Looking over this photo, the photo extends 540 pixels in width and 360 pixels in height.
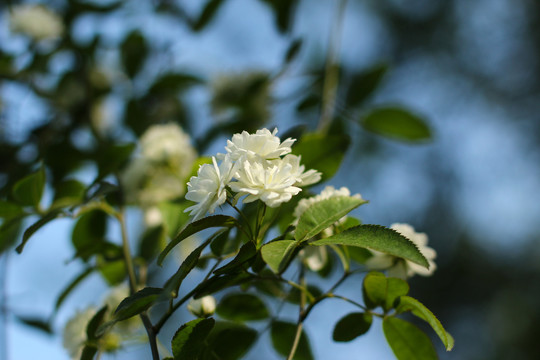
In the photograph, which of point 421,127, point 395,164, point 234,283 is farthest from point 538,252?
point 234,283

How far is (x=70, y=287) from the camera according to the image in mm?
709

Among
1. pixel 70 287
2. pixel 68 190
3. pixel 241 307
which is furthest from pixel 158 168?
pixel 241 307

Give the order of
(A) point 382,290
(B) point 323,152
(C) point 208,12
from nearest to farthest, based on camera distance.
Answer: (A) point 382,290, (B) point 323,152, (C) point 208,12

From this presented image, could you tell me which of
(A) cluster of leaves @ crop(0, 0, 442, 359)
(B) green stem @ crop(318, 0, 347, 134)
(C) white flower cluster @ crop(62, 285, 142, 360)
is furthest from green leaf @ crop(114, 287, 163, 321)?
(B) green stem @ crop(318, 0, 347, 134)

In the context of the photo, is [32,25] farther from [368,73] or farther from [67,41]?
[368,73]

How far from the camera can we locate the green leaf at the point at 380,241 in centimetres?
35

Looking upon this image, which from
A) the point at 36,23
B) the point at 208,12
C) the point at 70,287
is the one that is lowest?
the point at 70,287

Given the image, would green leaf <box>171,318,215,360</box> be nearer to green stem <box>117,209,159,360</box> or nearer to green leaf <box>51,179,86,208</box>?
green stem <box>117,209,159,360</box>

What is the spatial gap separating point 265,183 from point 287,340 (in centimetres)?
30

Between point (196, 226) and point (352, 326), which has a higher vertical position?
point (196, 226)

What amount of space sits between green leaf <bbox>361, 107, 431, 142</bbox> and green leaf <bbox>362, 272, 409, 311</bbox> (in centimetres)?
54

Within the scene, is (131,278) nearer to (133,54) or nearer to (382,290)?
(382,290)

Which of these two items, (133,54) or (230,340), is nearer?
(230,340)

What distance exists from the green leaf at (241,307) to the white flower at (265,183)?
0.24 metres
